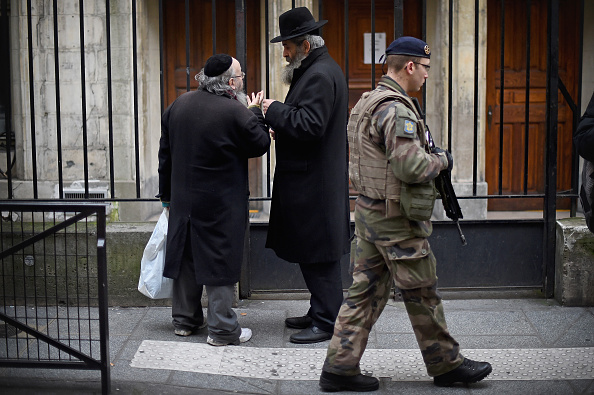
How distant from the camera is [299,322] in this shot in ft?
17.7

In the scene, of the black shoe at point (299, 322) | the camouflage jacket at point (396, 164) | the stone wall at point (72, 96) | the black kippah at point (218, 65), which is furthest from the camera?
the stone wall at point (72, 96)

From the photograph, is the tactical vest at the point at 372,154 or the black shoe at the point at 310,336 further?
the black shoe at the point at 310,336

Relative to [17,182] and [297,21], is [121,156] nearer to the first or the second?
[17,182]

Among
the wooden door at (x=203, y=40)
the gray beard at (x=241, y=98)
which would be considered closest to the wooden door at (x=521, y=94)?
the wooden door at (x=203, y=40)

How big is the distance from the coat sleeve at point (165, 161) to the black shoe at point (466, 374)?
212 centimetres

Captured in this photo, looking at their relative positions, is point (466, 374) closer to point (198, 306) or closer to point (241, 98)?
point (198, 306)

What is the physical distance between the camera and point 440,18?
28.8ft

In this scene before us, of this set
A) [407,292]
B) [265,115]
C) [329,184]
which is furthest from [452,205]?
[265,115]

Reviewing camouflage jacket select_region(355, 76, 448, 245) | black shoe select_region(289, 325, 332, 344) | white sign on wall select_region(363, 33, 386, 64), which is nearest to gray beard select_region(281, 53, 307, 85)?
camouflage jacket select_region(355, 76, 448, 245)

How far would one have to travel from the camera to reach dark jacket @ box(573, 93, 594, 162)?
4066mm

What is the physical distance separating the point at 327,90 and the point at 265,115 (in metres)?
0.42

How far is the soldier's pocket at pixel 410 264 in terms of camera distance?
13.3ft

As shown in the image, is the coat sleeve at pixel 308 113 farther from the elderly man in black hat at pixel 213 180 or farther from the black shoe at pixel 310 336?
the black shoe at pixel 310 336

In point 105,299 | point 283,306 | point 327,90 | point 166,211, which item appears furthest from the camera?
point 283,306
